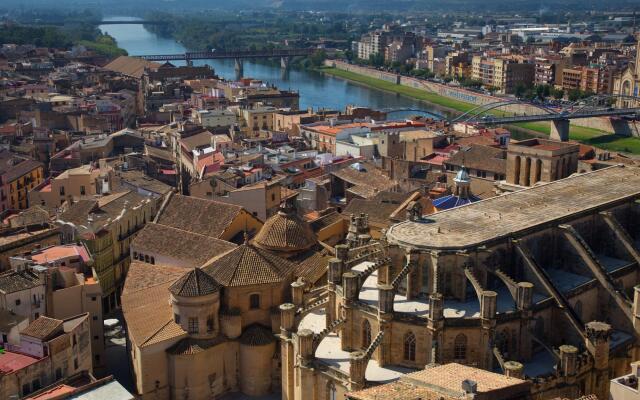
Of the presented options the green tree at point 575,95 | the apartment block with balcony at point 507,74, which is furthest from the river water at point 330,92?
the green tree at point 575,95

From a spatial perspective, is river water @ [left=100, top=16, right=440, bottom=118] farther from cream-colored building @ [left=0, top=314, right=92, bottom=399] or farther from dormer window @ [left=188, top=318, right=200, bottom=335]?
cream-colored building @ [left=0, top=314, right=92, bottom=399]

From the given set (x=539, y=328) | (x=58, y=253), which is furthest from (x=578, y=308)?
(x=58, y=253)

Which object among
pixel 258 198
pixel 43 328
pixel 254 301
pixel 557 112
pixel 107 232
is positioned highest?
pixel 258 198

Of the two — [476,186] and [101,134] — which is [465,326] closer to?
[476,186]

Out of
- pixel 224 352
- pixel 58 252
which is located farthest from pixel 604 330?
pixel 58 252

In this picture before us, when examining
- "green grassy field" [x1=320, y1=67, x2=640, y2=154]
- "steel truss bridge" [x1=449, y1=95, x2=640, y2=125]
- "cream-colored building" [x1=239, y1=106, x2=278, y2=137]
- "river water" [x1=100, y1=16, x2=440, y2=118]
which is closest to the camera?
"cream-colored building" [x1=239, y1=106, x2=278, y2=137]

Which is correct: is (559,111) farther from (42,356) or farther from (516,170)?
(42,356)

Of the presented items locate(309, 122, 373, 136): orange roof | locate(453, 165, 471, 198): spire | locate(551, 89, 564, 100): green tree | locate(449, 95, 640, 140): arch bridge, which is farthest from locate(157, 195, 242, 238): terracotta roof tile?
locate(551, 89, 564, 100): green tree
